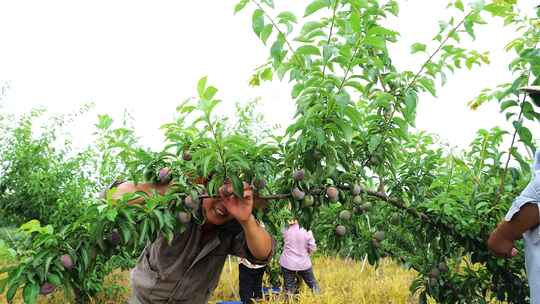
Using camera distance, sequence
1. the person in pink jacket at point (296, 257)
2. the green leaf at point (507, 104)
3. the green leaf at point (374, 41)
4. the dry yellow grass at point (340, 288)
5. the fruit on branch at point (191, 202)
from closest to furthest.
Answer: the green leaf at point (374, 41) < the fruit on branch at point (191, 202) < the green leaf at point (507, 104) < the dry yellow grass at point (340, 288) < the person in pink jacket at point (296, 257)

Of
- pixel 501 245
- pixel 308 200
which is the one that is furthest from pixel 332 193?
pixel 501 245

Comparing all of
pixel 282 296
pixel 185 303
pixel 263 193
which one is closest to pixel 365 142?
pixel 263 193

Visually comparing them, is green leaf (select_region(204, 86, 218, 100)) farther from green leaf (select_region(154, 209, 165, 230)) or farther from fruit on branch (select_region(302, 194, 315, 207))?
fruit on branch (select_region(302, 194, 315, 207))

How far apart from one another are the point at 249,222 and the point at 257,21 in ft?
2.44

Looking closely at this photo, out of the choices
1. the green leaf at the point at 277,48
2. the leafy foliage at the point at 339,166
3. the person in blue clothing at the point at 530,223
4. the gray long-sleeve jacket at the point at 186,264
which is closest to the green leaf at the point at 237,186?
the leafy foliage at the point at 339,166

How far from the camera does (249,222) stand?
1899 mm

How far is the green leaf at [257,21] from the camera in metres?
1.72

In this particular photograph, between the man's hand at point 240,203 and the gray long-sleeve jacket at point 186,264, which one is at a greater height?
the man's hand at point 240,203

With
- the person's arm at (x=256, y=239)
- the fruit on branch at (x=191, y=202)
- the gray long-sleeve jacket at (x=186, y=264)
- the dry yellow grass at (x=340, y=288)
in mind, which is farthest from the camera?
the dry yellow grass at (x=340, y=288)

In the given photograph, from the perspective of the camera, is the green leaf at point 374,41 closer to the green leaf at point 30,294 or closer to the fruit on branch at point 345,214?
the fruit on branch at point 345,214

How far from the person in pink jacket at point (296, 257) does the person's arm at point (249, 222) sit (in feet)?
11.6

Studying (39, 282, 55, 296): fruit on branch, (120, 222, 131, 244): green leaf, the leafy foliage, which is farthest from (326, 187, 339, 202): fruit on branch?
(39, 282, 55, 296): fruit on branch

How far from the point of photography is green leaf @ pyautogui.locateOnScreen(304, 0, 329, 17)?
165cm

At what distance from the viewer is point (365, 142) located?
2023 millimetres
